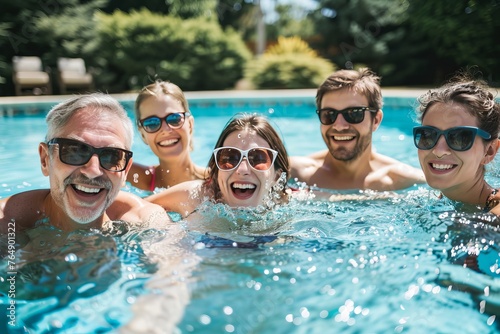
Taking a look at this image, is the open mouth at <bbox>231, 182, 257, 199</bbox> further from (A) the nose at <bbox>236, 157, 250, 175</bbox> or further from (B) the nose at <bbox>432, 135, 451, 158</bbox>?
(B) the nose at <bbox>432, 135, 451, 158</bbox>

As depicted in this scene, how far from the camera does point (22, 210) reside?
119 inches

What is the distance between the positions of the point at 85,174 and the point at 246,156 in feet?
3.39

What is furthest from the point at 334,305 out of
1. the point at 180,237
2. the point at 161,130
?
Result: the point at 161,130

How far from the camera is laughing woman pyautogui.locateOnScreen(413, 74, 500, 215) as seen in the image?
3.15m

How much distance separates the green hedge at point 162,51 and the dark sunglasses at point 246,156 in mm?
14268

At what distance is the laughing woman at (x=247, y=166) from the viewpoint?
10.7ft

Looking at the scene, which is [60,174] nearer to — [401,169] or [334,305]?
[334,305]

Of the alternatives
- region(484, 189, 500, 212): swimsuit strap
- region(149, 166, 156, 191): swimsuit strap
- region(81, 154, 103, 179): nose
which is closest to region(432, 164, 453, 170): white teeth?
region(484, 189, 500, 212): swimsuit strap

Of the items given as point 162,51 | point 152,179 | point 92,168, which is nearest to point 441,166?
point 92,168

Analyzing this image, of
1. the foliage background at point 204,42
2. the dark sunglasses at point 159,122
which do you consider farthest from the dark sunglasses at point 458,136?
the foliage background at point 204,42

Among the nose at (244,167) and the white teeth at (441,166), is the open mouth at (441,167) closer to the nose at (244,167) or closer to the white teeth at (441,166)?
the white teeth at (441,166)

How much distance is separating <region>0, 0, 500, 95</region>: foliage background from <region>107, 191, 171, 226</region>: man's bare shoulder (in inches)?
509

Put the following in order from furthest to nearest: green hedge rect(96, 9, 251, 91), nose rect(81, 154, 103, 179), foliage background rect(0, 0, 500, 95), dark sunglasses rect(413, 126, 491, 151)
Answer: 1. green hedge rect(96, 9, 251, 91)
2. foliage background rect(0, 0, 500, 95)
3. dark sunglasses rect(413, 126, 491, 151)
4. nose rect(81, 154, 103, 179)

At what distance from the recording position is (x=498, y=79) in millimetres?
16188
